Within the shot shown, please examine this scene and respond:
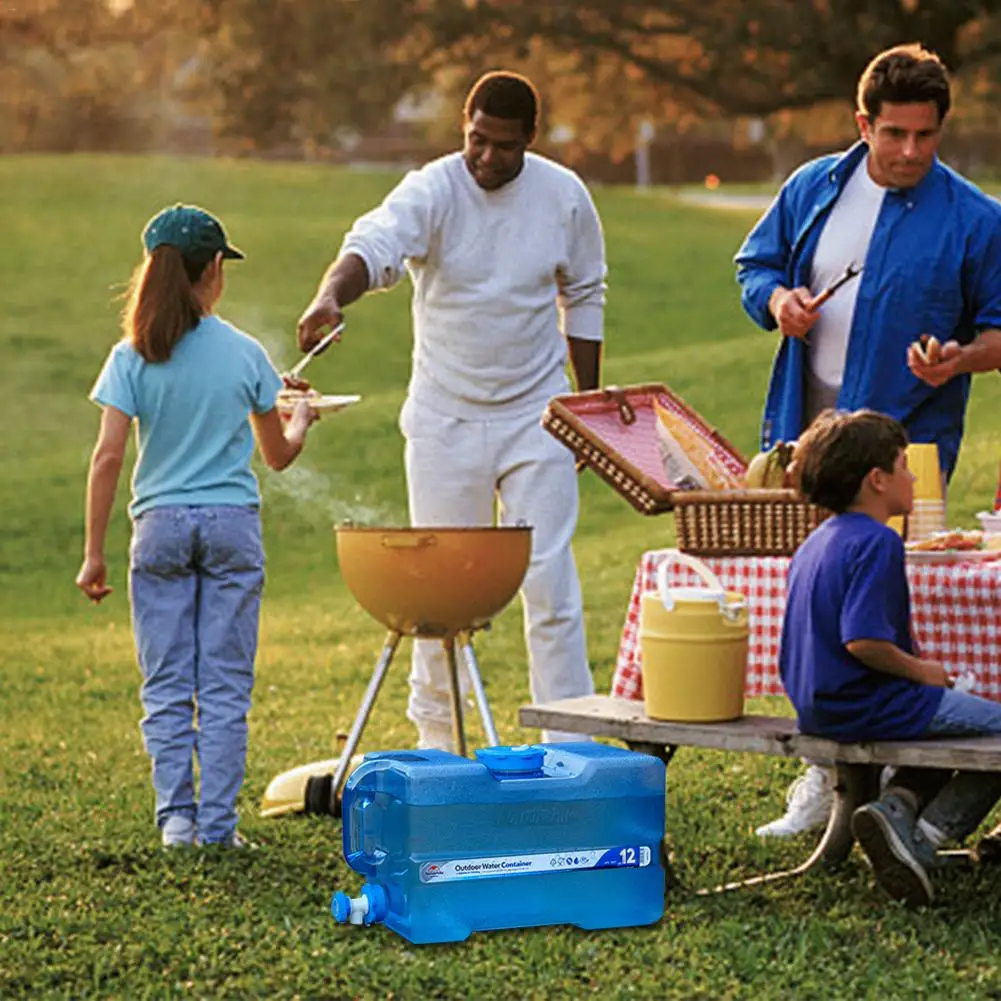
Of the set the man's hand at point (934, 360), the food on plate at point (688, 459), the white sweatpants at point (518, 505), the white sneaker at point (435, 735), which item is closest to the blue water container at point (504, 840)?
the food on plate at point (688, 459)

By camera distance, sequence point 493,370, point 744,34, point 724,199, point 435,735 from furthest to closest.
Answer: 1. point 724,199
2. point 744,34
3. point 435,735
4. point 493,370

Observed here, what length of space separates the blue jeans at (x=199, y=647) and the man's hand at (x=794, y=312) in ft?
4.95

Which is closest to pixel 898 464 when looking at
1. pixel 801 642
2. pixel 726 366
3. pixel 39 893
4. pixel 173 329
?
pixel 801 642

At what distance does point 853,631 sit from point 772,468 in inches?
24.7

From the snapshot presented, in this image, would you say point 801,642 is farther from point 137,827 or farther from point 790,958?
point 137,827

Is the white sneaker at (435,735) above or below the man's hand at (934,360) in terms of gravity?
below

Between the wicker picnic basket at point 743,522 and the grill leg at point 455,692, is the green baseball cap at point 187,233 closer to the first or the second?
the grill leg at point 455,692

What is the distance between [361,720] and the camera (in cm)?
607

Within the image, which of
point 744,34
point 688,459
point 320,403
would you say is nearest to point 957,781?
point 688,459

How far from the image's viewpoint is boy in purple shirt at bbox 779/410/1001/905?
484cm

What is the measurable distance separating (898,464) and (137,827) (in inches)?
106

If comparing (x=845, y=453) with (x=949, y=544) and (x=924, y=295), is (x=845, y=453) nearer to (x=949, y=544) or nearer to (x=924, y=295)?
(x=949, y=544)

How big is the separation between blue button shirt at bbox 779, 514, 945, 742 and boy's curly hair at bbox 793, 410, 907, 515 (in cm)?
7

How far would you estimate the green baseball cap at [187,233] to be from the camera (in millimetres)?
5824
